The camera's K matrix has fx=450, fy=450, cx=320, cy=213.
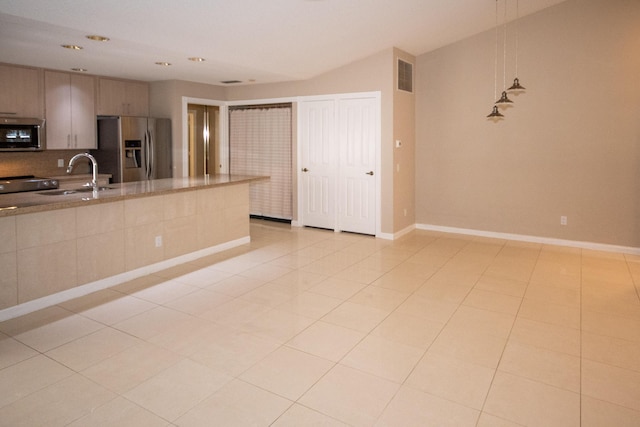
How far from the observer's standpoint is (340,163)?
23.0 feet

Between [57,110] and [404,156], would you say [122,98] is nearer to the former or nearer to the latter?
[57,110]

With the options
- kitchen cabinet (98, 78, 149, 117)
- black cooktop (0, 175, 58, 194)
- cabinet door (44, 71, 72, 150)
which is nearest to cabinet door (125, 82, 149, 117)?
kitchen cabinet (98, 78, 149, 117)

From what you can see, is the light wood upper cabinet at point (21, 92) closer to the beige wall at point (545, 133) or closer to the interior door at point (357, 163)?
the interior door at point (357, 163)

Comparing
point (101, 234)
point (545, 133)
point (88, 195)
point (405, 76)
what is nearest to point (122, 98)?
point (88, 195)

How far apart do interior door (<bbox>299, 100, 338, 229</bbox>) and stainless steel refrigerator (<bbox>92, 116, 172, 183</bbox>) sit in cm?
227

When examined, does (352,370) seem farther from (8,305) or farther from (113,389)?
(8,305)

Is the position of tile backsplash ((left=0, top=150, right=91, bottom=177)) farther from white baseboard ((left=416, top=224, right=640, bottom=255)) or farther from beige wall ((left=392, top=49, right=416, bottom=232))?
white baseboard ((left=416, top=224, right=640, bottom=255))

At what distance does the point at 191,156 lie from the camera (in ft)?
25.8

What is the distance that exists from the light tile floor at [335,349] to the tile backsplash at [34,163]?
302 cm

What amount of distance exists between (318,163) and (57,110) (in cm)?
383

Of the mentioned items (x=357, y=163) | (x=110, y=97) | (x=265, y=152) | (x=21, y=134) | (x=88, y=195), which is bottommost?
(x=88, y=195)

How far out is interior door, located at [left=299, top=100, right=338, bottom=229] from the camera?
7059 mm

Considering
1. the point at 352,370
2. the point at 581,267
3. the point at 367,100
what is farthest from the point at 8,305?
the point at 581,267

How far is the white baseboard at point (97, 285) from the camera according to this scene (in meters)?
3.63
